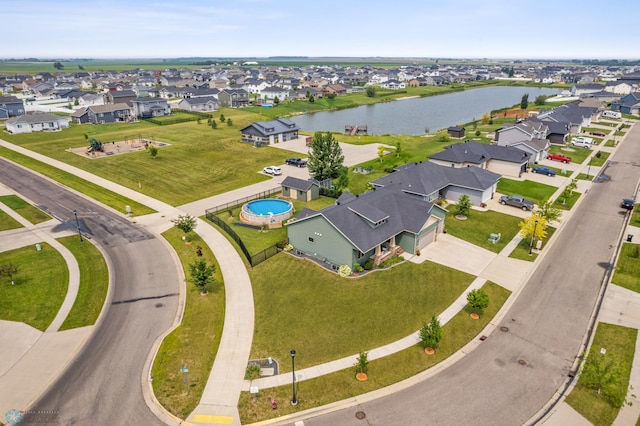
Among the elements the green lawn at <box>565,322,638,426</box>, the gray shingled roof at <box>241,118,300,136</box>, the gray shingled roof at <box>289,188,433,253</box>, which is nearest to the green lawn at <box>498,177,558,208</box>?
the gray shingled roof at <box>289,188,433,253</box>

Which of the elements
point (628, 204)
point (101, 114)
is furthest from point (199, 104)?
point (628, 204)

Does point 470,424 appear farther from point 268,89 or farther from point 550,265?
point 268,89

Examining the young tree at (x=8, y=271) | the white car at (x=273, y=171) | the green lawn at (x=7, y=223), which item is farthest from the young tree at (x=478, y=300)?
the green lawn at (x=7, y=223)

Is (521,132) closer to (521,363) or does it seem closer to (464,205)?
(464,205)

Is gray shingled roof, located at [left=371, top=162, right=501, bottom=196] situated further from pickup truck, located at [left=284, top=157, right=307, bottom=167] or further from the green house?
pickup truck, located at [left=284, top=157, right=307, bottom=167]

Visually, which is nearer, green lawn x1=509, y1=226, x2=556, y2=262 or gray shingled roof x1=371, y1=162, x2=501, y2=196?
green lawn x1=509, y1=226, x2=556, y2=262

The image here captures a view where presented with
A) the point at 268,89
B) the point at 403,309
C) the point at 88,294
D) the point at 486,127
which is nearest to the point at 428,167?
the point at 403,309
